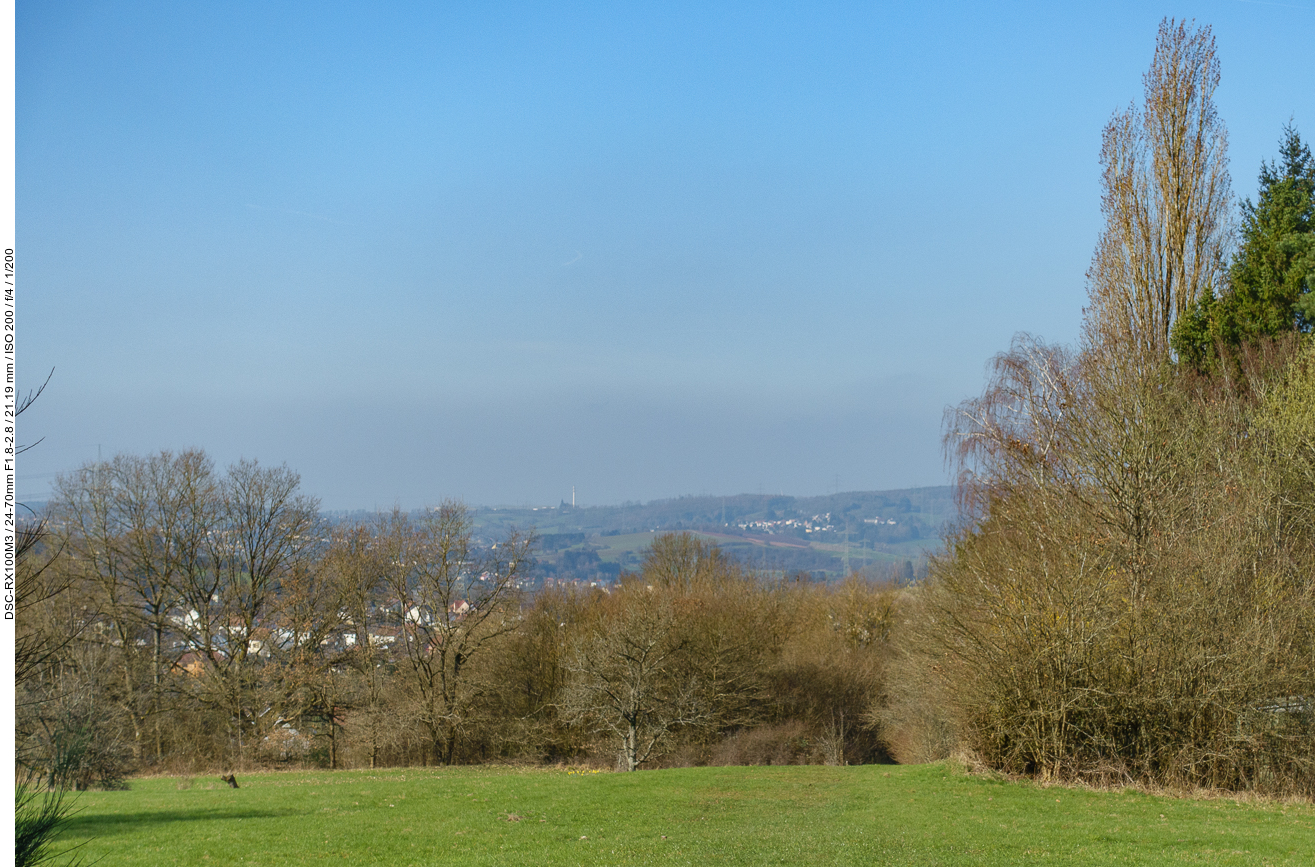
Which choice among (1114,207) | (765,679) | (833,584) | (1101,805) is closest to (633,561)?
(833,584)

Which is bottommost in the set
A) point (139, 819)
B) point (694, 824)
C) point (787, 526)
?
point (787, 526)

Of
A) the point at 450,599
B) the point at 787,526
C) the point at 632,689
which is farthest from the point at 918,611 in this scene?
the point at 787,526

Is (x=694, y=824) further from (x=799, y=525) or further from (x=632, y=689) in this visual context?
(x=799, y=525)

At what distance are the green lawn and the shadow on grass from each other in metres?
0.05

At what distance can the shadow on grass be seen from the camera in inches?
578

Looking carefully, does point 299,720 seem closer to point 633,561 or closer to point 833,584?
point 833,584

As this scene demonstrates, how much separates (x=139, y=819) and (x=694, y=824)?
32.4 feet

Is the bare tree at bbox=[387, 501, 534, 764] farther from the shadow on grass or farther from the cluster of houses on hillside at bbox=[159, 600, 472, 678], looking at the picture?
the shadow on grass

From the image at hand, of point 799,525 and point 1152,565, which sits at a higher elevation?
point 1152,565

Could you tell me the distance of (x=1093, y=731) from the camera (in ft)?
57.4

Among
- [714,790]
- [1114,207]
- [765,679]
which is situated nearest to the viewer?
[714,790]

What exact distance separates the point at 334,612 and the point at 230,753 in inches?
251

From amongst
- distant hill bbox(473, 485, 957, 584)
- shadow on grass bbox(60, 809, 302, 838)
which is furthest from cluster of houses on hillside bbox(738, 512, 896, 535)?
shadow on grass bbox(60, 809, 302, 838)

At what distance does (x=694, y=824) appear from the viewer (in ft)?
49.4
